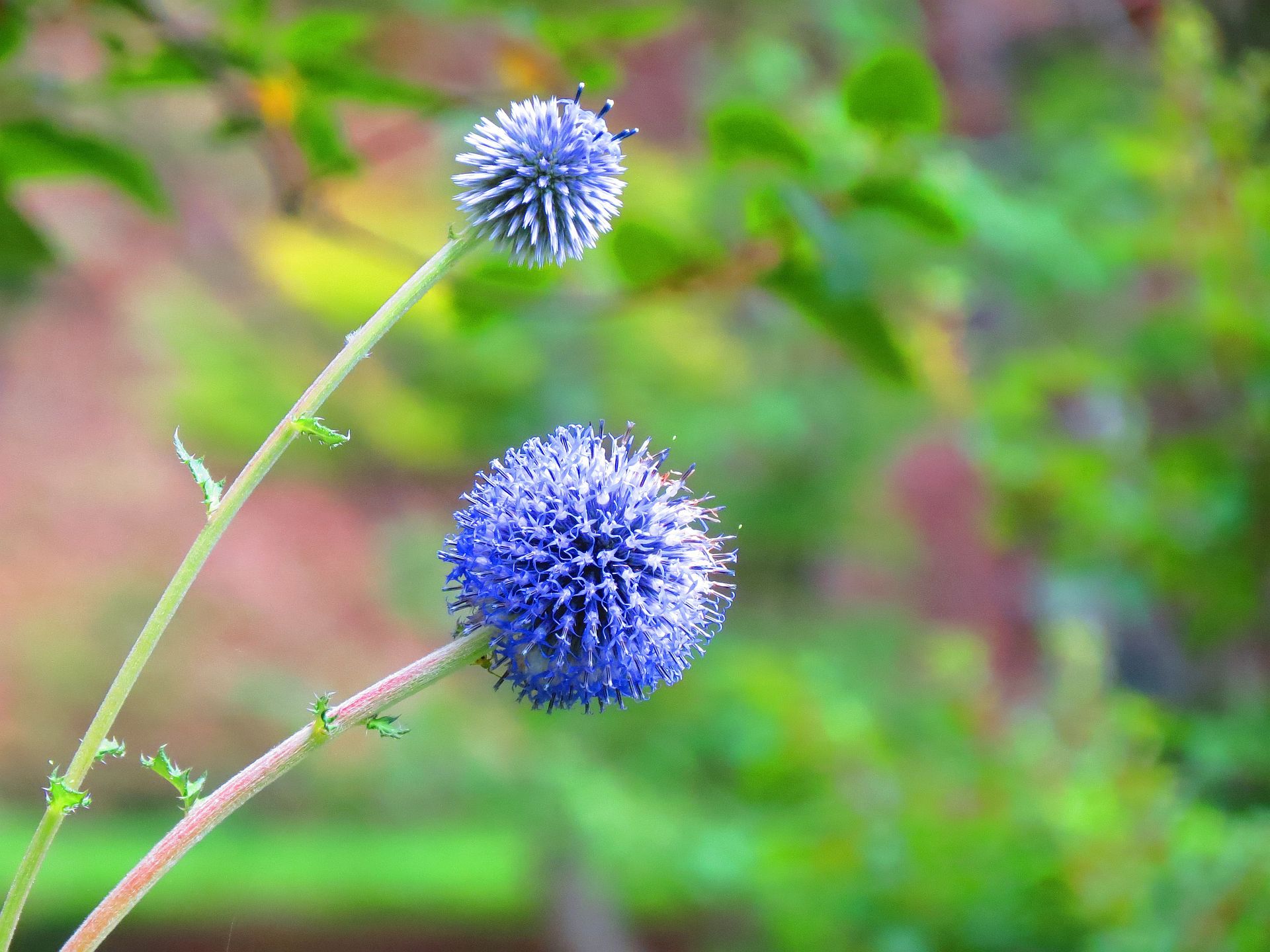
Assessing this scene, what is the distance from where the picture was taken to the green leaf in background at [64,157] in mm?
1870

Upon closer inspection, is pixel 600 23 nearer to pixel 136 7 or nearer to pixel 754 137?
pixel 754 137

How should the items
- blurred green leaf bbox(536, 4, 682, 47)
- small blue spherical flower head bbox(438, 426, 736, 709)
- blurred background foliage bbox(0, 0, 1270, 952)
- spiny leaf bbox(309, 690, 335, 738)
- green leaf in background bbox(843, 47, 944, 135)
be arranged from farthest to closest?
blurred background foliage bbox(0, 0, 1270, 952)
blurred green leaf bbox(536, 4, 682, 47)
green leaf in background bbox(843, 47, 944, 135)
small blue spherical flower head bbox(438, 426, 736, 709)
spiny leaf bbox(309, 690, 335, 738)

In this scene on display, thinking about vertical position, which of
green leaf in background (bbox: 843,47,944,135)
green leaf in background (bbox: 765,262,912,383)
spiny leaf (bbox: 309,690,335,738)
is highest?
green leaf in background (bbox: 843,47,944,135)

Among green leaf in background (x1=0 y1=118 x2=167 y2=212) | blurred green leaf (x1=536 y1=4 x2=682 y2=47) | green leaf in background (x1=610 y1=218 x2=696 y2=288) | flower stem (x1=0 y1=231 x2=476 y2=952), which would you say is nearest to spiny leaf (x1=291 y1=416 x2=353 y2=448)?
flower stem (x1=0 y1=231 x2=476 y2=952)

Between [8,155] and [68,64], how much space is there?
1019 centimetres

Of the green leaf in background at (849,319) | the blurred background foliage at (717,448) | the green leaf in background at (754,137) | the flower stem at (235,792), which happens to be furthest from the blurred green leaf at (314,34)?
the flower stem at (235,792)

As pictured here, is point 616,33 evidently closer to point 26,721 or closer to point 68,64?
point 26,721

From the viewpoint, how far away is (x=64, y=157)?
191 centimetres

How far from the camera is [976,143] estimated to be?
21.0 feet

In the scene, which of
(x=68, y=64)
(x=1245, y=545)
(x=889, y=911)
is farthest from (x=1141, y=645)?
(x=68, y=64)

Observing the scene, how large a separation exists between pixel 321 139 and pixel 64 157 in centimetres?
42

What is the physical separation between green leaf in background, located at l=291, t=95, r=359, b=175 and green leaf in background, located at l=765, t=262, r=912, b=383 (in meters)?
0.80

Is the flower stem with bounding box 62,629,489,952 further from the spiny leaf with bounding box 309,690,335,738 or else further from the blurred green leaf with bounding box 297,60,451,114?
the blurred green leaf with bounding box 297,60,451,114

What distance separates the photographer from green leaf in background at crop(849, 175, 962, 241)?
1775mm
